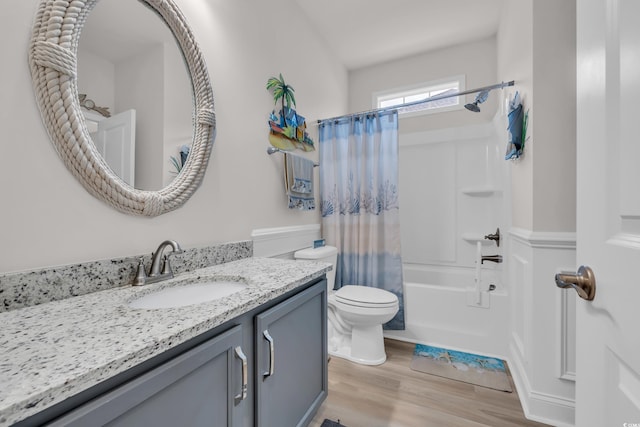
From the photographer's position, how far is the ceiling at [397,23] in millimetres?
2191

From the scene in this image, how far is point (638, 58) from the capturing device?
0.43 metres

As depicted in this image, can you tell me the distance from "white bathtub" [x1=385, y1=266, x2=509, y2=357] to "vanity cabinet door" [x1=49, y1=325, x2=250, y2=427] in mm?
1723

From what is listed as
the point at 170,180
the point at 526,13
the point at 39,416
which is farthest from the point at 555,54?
the point at 39,416

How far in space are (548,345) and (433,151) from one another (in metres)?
2.02

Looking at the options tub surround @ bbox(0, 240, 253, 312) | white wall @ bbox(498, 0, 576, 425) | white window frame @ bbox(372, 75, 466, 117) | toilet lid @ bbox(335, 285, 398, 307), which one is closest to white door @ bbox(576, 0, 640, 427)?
white wall @ bbox(498, 0, 576, 425)

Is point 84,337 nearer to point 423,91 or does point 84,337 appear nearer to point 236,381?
point 236,381

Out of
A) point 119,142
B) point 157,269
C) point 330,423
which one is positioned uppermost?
point 119,142

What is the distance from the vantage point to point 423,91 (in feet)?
9.74

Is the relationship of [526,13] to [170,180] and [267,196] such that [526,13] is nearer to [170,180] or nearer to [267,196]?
[267,196]

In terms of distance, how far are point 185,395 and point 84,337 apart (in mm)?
253

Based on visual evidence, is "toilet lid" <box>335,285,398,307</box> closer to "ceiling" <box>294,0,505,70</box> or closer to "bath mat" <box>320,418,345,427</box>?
"bath mat" <box>320,418,345,427</box>

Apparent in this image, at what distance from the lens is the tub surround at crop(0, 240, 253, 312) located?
0.73 m

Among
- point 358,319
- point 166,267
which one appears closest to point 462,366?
point 358,319

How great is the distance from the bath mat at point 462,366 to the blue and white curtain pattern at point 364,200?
29cm
